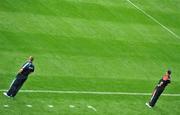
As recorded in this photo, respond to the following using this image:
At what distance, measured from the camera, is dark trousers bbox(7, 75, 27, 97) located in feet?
83.7

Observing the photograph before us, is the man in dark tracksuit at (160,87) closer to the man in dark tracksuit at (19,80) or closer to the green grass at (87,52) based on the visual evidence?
the green grass at (87,52)

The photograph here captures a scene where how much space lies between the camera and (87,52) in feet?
112

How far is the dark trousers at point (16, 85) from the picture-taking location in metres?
25.5

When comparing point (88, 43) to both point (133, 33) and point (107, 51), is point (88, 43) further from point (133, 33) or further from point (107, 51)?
point (133, 33)

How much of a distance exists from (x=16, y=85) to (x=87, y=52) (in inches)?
371

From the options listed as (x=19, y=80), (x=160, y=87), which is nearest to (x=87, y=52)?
(x=160, y=87)

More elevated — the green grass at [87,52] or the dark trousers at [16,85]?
the dark trousers at [16,85]

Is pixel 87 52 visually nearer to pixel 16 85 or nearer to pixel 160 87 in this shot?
pixel 160 87

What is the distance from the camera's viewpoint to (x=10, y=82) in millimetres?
27344

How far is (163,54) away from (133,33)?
3.16 m

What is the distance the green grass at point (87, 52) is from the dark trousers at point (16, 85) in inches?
14.3

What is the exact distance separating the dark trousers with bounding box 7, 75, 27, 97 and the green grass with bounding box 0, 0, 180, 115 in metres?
0.36

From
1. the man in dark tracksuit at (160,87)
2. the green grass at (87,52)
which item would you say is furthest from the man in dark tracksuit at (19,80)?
the man in dark tracksuit at (160,87)

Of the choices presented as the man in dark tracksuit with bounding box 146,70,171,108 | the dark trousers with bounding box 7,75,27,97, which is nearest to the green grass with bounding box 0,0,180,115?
the dark trousers with bounding box 7,75,27,97
